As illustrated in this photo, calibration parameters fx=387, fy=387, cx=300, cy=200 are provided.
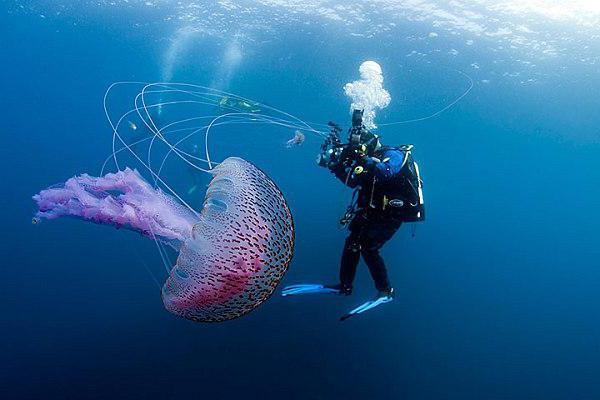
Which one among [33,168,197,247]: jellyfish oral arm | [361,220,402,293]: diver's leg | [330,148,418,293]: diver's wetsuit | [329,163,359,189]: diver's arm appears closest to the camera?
[33,168,197,247]: jellyfish oral arm

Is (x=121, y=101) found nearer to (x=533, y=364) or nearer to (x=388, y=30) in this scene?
(x=388, y=30)

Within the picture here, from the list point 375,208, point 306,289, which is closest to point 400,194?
point 375,208

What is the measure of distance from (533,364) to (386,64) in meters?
19.3

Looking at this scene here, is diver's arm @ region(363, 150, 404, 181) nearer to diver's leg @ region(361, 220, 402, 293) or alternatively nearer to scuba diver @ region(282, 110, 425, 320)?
scuba diver @ region(282, 110, 425, 320)

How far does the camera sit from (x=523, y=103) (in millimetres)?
30391

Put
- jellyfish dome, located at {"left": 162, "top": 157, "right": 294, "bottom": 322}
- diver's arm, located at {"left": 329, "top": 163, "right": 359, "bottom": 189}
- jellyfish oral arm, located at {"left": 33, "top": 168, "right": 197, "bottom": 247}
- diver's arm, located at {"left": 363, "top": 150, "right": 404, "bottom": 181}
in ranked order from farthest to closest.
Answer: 1. diver's arm, located at {"left": 329, "top": 163, "right": 359, "bottom": 189}
2. diver's arm, located at {"left": 363, "top": 150, "right": 404, "bottom": 181}
3. jellyfish oral arm, located at {"left": 33, "top": 168, "right": 197, "bottom": 247}
4. jellyfish dome, located at {"left": 162, "top": 157, "right": 294, "bottom": 322}

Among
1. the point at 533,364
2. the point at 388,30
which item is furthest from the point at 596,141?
the point at 533,364

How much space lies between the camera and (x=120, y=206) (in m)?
3.02

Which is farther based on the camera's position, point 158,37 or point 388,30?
point 158,37

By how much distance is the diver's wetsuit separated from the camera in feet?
13.8

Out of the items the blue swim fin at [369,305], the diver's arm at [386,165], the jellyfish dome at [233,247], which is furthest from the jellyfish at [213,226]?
the blue swim fin at [369,305]

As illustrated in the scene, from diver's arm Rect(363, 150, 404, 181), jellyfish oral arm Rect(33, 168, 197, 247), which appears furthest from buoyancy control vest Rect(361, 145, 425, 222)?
jellyfish oral arm Rect(33, 168, 197, 247)

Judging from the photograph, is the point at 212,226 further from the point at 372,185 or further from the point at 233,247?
the point at 372,185

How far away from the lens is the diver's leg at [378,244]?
15.8ft
